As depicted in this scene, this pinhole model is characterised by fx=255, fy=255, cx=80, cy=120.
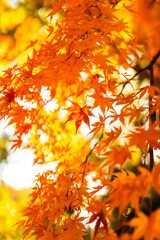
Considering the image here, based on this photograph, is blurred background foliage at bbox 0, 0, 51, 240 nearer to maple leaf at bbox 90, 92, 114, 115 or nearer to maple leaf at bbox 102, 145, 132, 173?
maple leaf at bbox 90, 92, 114, 115

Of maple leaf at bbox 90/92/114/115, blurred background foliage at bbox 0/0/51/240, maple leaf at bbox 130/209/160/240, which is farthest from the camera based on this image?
blurred background foliage at bbox 0/0/51/240

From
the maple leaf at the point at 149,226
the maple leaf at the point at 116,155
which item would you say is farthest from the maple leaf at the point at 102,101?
the maple leaf at the point at 149,226

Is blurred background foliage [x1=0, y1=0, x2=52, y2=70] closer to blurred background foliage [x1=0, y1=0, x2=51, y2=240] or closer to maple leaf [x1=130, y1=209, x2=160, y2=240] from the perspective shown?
blurred background foliage [x1=0, y1=0, x2=51, y2=240]

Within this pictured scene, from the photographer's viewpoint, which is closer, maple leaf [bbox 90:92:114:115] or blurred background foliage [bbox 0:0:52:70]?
maple leaf [bbox 90:92:114:115]

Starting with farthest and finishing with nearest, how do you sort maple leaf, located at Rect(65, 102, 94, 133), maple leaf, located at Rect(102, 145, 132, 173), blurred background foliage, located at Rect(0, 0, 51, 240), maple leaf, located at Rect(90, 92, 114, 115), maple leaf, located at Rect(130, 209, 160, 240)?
1. blurred background foliage, located at Rect(0, 0, 51, 240)
2. maple leaf, located at Rect(65, 102, 94, 133)
3. maple leaf, located at Rect(90, 92, 114, 115)
4. maple leaf, located at Rect(102, 145, 132, 173)
5. maple leaf, located at Rect(130, 209, 160, 240)

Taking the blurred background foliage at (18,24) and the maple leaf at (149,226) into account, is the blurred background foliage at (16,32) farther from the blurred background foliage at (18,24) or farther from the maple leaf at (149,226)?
the maple leaf at (149,226)

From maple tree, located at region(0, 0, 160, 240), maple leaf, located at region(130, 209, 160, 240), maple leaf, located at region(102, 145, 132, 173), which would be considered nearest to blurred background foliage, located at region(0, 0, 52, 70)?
maple tree, located at region(0, 0, 160, 240)

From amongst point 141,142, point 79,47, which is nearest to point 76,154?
point 79,47

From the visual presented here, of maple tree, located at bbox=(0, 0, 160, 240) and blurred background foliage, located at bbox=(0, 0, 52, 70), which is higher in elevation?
blurred background foliage, located at bbox=(0, 0, 52, 70)

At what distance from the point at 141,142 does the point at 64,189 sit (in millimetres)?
692

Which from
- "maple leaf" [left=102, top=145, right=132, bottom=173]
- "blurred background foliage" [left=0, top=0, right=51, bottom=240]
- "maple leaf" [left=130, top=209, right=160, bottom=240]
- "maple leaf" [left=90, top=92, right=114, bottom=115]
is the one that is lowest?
"maple leaf" [left=130, top=209, right=160, bottom=240]

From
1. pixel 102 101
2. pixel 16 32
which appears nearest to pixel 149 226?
A: pixel 102 101

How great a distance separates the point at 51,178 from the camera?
1.65m

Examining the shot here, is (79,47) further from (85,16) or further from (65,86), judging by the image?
(65,86)
